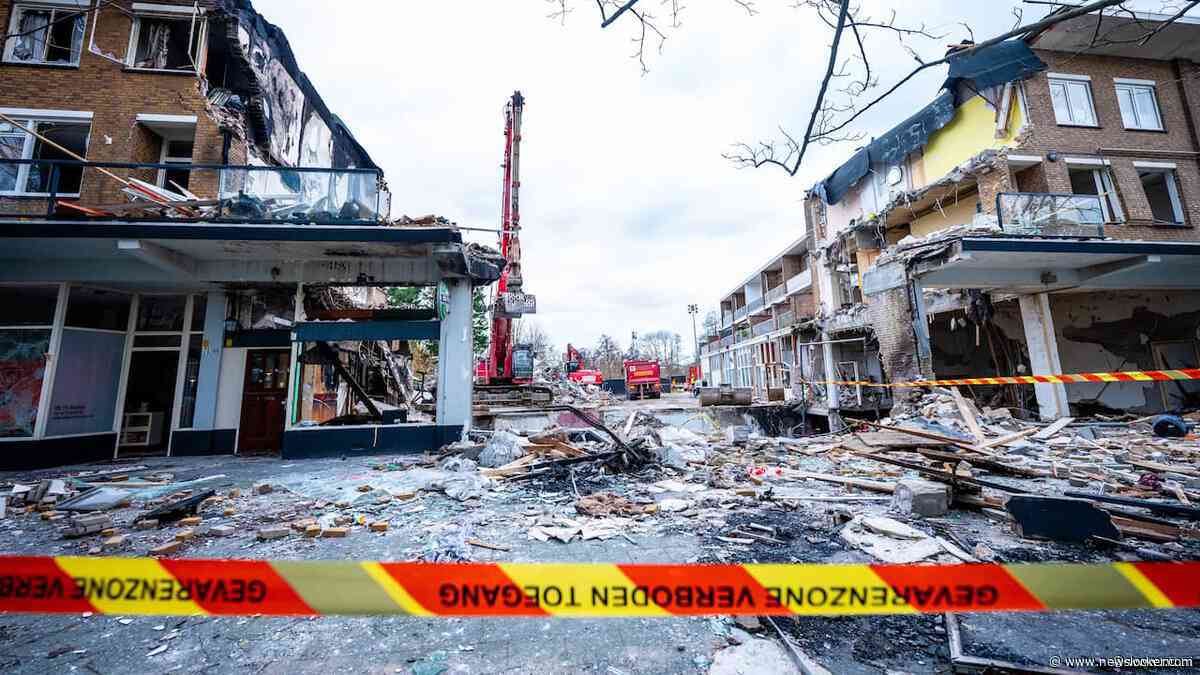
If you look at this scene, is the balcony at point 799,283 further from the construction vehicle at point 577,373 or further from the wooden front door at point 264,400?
the wooden front door at point 264,400

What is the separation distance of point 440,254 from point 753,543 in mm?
7871

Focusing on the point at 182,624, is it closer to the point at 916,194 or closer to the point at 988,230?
the point at 988,230

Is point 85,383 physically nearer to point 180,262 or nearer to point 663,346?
point 180,262

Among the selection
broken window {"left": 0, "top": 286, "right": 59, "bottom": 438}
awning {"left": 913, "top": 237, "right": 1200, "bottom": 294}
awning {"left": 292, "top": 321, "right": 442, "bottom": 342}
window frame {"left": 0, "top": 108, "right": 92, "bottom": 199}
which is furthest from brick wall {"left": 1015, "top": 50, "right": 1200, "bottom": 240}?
window frame {"left": 0, "top": 108, "right": 92, "bottom": 199}

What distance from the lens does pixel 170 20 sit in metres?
10.9

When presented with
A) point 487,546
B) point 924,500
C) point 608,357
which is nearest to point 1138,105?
point 924,500

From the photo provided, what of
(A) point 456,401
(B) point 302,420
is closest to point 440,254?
(A) point 456,401

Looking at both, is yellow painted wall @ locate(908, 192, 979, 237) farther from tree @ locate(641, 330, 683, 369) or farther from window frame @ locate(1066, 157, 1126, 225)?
tree @ locate(641, 330, 683, 369)

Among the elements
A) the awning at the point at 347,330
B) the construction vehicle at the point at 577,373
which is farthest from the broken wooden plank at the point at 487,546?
the construction vehicle at the point at 577,373

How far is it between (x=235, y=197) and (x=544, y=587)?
33.6 ft

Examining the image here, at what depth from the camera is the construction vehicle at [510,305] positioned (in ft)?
49.4

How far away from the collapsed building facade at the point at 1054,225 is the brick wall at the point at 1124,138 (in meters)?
0.05

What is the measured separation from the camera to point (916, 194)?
50.6 ft

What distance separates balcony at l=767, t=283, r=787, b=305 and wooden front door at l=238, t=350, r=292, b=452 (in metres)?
27.5
